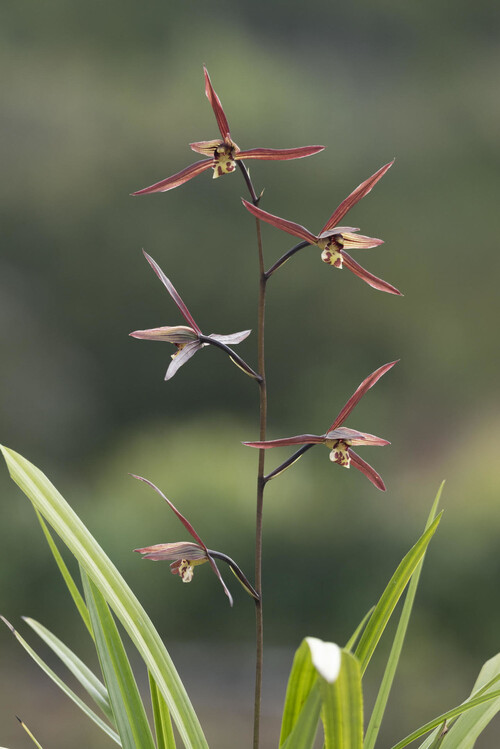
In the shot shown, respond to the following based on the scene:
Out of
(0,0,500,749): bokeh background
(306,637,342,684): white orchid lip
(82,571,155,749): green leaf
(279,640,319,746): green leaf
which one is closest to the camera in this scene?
(306,637,342,684): white orchid lip

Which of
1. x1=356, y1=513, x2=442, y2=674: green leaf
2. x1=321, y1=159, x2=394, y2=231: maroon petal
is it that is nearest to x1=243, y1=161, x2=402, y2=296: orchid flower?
x1=321, y1=159, x2=394, y2=231: maroon petal

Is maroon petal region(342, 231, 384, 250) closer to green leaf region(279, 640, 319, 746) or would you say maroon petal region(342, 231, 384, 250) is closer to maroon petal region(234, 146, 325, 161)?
maroon petal region(234, 146, 325, 161)

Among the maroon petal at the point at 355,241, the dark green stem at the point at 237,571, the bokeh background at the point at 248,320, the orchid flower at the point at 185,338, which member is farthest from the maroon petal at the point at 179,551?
the bokeh background at the point at 248,320

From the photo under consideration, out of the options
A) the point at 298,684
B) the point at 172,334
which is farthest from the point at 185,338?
the point at 298,684

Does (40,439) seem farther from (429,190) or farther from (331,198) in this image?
(429,190)

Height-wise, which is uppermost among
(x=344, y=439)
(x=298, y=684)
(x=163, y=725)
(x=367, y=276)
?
(x=367, y=276)

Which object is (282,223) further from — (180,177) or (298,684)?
(298,684)
